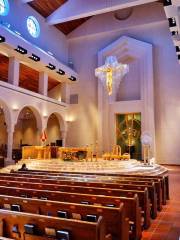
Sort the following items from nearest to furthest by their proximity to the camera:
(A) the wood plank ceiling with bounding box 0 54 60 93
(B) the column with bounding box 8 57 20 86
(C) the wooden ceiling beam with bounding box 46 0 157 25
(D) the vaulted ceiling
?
(B) the column with bounding box 8 57 20 86, (C) the wooden ceiling beam with bounding box 46 0 157 25, (D) the vaulted ceiling, (A) the wood plank ceiling with bounding box 0 54 60 93

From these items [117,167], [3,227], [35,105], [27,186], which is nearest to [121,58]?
[35,105]

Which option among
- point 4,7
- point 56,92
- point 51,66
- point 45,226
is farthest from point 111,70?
point 45,226

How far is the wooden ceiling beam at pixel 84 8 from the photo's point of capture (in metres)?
11.6

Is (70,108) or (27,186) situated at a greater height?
(70,108)

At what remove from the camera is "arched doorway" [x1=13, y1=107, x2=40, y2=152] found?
16.7 metres

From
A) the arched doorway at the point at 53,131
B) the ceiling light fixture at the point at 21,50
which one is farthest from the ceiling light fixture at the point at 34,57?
the arched doorway at the point at 53,131

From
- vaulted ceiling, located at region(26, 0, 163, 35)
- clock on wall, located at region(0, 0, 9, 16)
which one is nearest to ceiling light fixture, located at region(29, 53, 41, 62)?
clock on wall, located at region(0, 0, 9, 16)

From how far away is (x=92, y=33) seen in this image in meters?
15.1

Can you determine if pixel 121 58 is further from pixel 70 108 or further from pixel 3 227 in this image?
pixel 3 227

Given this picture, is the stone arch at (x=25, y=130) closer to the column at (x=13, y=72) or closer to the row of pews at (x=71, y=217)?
the column at (x=13, y=72)

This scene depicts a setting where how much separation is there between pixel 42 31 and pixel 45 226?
13082mm

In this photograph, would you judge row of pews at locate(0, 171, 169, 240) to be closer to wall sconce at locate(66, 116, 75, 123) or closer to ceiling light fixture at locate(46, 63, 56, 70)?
ceiling light fixture at locate(46, 63, 56, 70)

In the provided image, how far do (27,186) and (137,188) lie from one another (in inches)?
67.3

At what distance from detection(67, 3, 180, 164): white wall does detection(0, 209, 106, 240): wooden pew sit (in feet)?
37.8
